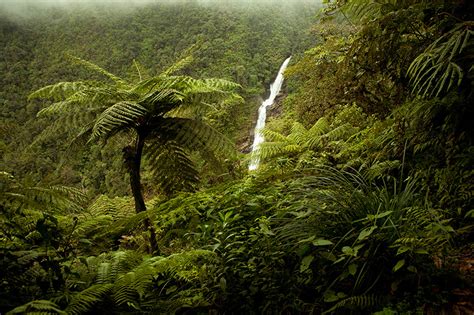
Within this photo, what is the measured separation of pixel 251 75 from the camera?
16688 millimetres

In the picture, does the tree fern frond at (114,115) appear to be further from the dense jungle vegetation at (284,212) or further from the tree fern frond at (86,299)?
the tree fern frond at (86,299)

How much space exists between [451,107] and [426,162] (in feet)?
1.50

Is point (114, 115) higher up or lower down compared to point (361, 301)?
higher up

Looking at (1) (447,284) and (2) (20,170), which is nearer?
(1) (447,284)

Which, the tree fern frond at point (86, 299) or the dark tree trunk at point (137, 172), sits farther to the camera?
the dark tree trunk at point (137, 172)

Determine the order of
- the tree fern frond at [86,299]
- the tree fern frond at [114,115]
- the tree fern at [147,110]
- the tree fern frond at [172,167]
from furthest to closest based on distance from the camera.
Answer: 1. the tree fern frond at [172,167]
2. the tree fern at [147,110]
3. the tree fern frond at [114,115]
4. the tree fern frond at [86,299]

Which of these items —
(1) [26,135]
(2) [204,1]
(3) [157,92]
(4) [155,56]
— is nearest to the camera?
(3) [157,92]

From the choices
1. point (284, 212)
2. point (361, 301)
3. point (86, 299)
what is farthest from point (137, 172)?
point (361, 301)

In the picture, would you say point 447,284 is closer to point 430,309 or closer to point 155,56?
point 430,309

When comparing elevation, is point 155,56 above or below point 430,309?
above

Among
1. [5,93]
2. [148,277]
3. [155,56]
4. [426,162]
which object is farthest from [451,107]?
[5,93]

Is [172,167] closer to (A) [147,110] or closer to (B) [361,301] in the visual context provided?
(A) [147,110]

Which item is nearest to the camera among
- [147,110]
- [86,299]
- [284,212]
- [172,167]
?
[86,299]

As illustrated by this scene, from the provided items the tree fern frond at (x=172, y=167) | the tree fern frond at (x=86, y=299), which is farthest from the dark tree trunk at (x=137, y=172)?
the tree fern frond at (x=86, y=299)
